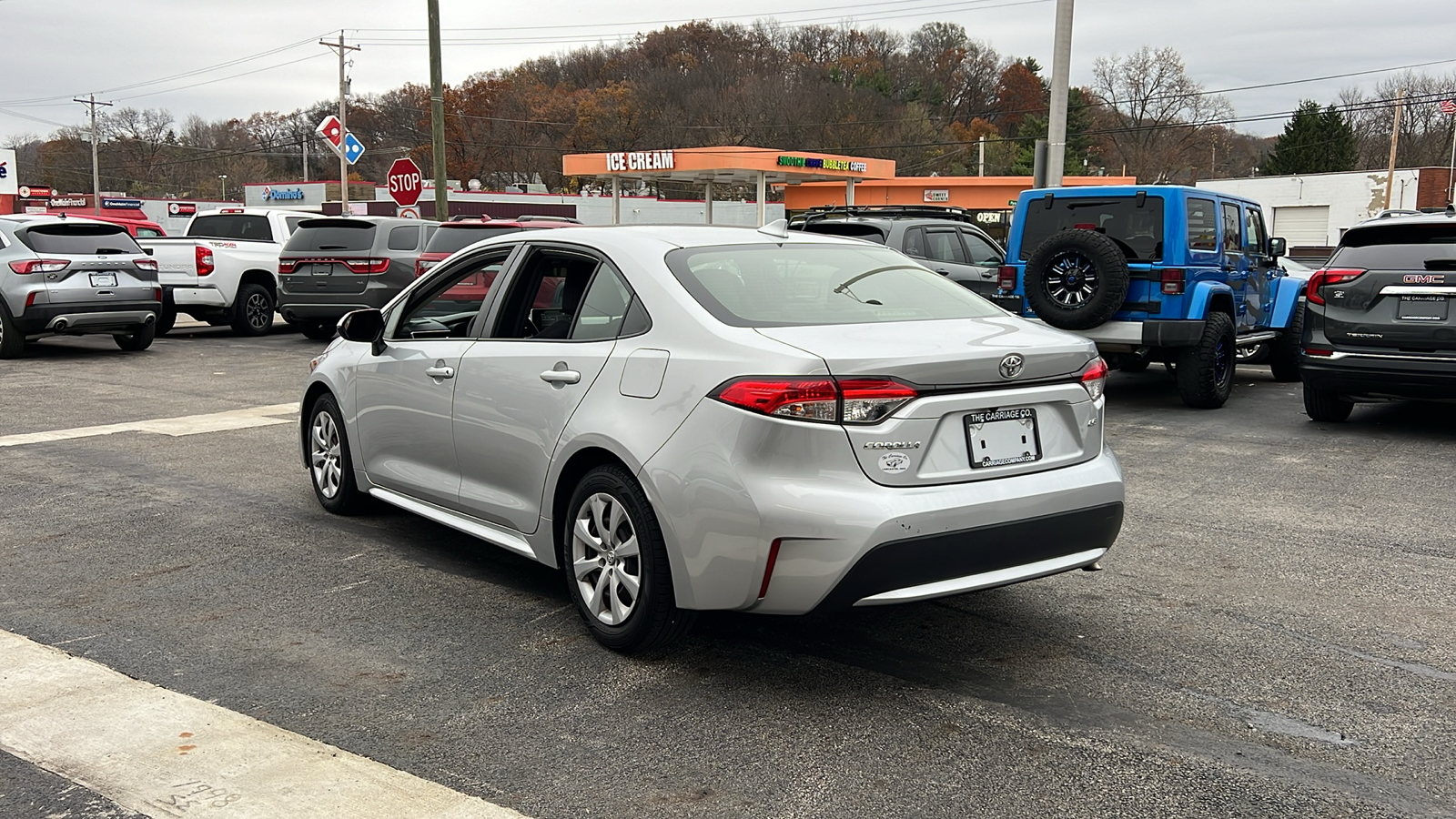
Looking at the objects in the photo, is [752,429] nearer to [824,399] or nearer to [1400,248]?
[824,399]

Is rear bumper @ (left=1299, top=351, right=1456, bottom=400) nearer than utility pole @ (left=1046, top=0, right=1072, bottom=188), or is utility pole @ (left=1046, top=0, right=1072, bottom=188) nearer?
rear bumper @ (left=1299, top=351, right=1456, bottom=400)

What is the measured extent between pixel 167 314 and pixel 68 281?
418cm

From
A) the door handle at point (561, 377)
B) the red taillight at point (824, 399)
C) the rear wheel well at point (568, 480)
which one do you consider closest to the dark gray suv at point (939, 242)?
the door handle at point (561, 377)

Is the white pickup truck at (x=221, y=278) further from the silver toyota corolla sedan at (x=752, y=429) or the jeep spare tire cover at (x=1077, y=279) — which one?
the silver toyota corolla sedan at (x=752, y=429)

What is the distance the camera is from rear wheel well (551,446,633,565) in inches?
171

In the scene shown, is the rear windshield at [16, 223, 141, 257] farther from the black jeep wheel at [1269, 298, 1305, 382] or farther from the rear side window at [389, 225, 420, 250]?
the black jeep wheel at [1269, 298, 1305, 382]

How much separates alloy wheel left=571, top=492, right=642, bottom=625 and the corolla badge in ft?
4.55

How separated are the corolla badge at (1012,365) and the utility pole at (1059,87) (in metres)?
12.0

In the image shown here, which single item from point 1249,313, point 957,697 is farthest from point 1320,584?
point 1249,313

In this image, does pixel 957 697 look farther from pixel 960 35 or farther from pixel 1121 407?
pixel 960 35

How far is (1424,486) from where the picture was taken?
7.45 metres

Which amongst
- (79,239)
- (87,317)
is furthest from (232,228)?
(87,317)

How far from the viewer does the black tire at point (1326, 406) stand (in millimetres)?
9820

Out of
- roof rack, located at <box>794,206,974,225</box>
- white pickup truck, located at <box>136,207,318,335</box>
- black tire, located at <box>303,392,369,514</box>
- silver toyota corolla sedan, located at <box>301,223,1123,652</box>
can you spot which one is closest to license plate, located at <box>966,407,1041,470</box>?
silver toyota corolla sedan, located at <box>301,223,1123,652</box>
